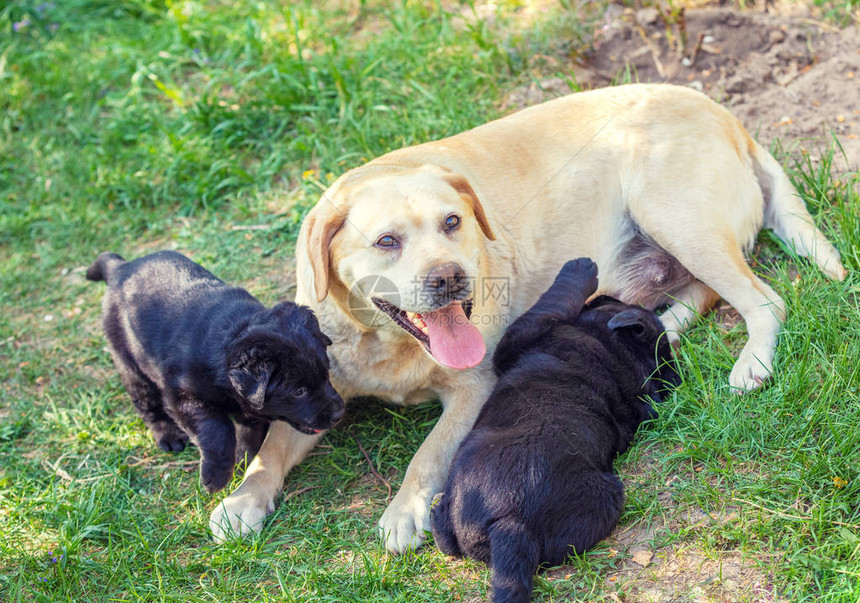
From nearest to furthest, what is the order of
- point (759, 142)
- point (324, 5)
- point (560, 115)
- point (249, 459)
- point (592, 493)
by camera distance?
1. point (592, 493)
2. point (249, 459)
3. point (560, 115)
4. point (759, 142)
5. point (324, 5)

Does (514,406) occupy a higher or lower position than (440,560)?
higher

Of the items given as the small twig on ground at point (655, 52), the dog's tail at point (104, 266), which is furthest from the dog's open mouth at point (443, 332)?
the small twig on ground at point (655, 52)

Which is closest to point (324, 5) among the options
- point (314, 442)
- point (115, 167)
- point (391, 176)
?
point (115, 167)

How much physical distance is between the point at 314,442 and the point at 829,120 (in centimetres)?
384

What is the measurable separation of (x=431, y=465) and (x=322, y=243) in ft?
3.86

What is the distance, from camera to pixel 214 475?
12.3 feet

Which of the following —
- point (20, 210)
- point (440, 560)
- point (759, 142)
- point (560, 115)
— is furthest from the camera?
point (20, 210)

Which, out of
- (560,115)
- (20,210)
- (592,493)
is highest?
(560,115)

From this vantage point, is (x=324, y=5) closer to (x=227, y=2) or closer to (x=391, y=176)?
(x=227, y=2)

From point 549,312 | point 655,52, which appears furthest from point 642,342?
point 655,52

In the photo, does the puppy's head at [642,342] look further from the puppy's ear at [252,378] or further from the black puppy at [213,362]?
the puppy's ear at [252,378]

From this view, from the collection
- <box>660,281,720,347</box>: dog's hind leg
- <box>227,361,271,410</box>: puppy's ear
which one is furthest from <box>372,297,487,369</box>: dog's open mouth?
<box>660,281,720,347</box>: dog's hind leg

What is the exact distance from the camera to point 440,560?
3443mm

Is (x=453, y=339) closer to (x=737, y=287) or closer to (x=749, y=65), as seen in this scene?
(x=737, y=287)
